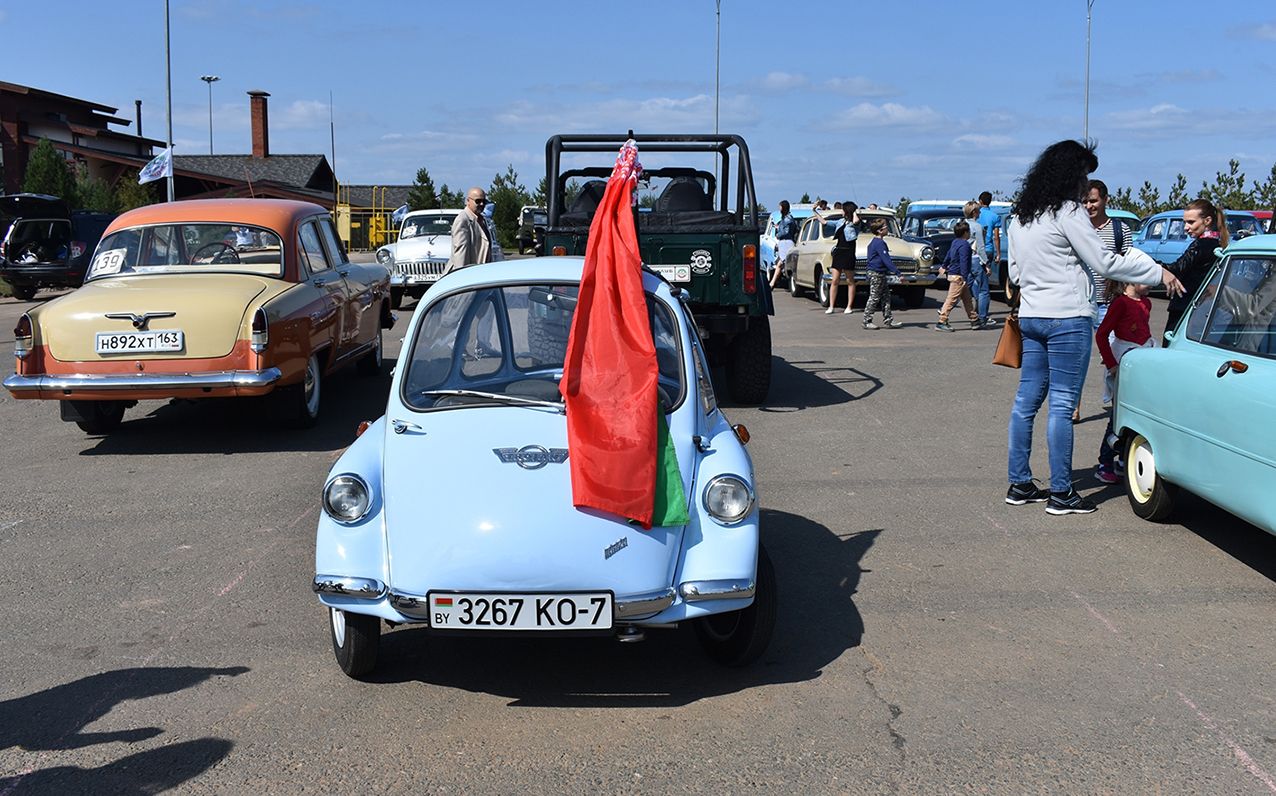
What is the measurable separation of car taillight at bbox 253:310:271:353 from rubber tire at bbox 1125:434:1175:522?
18.5 feet

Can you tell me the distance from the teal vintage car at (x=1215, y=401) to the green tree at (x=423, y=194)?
5446 cm

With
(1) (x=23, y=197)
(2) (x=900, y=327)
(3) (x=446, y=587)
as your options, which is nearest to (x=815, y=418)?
(3) (x=446, y=587)

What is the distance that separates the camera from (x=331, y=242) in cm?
1129

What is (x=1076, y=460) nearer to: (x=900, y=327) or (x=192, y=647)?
(x=192, y=647)

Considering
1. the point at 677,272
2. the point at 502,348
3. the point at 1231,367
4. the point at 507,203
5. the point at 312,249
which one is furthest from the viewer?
the point at 507,203

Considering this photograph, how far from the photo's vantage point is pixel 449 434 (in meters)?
4.80

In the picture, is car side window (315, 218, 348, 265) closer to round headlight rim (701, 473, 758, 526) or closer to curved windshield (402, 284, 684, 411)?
curved windshield (402, 284, 684, 411)

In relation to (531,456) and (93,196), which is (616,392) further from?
(93,196)

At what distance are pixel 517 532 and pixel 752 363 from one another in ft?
22.4

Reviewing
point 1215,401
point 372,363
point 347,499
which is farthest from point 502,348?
point 372,363

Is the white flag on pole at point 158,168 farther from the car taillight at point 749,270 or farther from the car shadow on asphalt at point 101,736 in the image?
the car shadow on asphalt at point 101,736

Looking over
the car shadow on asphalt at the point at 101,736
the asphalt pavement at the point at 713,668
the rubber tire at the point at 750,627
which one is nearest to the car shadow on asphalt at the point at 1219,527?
the asphalt pavement at the point at 713,668

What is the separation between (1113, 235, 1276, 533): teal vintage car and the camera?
18.3 feet

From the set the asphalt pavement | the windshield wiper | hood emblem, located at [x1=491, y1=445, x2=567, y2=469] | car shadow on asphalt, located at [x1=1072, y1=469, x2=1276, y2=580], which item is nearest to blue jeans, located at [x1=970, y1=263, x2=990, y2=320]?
the asphalt pavement
